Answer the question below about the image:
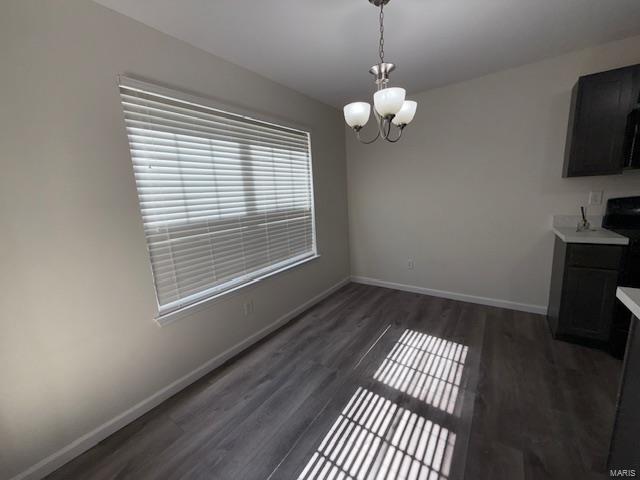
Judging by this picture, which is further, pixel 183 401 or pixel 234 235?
pixel 234 235

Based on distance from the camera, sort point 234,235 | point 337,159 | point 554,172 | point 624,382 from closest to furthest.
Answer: point 624,382 < point 234,235 < point 554,172 < point 337,159

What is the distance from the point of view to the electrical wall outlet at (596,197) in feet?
7.77

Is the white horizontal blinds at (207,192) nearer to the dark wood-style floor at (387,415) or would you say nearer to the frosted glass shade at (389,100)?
the dark wood-style floor at (387,415)

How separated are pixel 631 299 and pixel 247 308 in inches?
94.5

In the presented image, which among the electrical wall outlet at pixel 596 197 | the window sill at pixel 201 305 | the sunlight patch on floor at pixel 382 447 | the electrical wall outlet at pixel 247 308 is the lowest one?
the sunlight patch on floor at pixel 382 447

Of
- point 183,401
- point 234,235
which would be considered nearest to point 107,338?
point 183,401

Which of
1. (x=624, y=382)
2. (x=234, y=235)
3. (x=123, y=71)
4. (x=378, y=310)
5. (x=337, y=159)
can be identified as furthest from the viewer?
(x=337, y=159)

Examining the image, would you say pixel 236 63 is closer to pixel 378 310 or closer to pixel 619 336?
pixel 378 310

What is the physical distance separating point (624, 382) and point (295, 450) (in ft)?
5.22

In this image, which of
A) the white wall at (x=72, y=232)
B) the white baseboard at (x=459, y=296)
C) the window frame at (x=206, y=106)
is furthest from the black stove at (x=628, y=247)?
the white wall at (x=72, y=232)

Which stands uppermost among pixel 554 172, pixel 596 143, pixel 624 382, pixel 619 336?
pixel 596 143

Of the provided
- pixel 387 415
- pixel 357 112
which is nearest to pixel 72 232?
pixel 357 112

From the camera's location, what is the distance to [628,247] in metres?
1.96

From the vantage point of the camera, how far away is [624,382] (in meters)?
1.10
